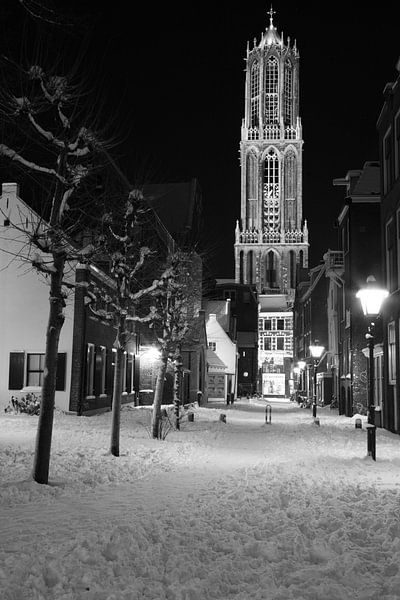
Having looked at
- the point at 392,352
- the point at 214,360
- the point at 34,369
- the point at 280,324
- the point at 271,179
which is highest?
the point at 271,179

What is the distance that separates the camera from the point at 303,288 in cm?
8288

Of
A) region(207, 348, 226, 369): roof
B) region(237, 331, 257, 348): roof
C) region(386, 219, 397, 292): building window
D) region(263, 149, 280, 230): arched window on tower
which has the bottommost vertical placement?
region(207, 348, 226, 369): roof

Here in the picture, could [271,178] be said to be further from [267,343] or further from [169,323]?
[169,323]

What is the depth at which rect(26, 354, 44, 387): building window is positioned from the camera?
2903 cm

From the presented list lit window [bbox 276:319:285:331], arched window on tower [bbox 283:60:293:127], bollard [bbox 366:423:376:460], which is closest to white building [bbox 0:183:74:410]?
bollard [bbox 366:423:376:460]

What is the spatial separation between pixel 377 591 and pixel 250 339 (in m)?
88.4

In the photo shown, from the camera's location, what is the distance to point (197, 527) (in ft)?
27.9

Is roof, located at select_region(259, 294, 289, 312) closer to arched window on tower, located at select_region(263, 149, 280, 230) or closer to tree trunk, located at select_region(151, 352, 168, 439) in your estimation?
arched window on tower, located at select_region(263, 149, 280, 230)

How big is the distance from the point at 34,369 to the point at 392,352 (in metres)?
14.6

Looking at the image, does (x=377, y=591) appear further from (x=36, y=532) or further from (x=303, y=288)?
(x=303, y=288)

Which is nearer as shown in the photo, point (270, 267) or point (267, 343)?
point (267, 343)

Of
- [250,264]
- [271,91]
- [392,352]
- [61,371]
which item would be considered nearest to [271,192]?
[250,264]

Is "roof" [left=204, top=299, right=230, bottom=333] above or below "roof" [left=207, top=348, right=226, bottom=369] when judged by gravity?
above

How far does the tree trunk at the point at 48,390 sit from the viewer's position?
1150cm
